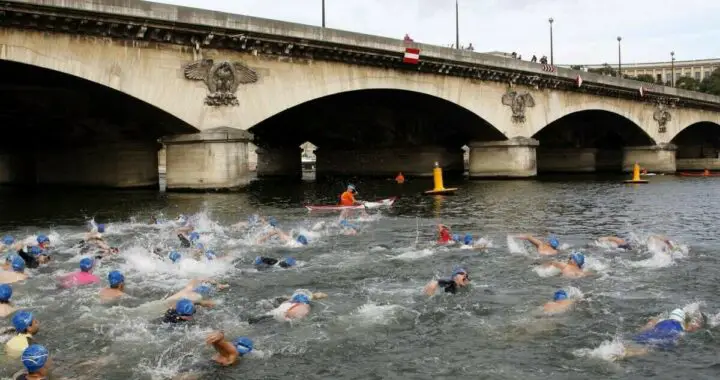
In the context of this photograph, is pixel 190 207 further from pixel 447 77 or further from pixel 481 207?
pixel 447 77

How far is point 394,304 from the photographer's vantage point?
1197 centimetres

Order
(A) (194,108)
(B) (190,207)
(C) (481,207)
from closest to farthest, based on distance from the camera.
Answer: (B) (190,207)
(C) (481,207)
(A) (194,108)

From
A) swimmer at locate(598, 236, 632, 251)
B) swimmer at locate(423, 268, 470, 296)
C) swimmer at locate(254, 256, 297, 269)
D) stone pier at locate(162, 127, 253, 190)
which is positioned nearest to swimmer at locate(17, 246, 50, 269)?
swimmer at locate(254, 256, 297, 269)

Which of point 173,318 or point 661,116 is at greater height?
point 661,116

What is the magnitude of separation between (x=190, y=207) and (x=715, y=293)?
20.4m

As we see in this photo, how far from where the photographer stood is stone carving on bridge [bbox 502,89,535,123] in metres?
47.7

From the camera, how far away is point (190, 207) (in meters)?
27.3

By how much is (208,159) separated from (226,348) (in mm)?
23685

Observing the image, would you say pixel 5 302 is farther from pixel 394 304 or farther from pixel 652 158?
pixel 652 158

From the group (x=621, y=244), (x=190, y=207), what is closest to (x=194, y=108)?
(x=190, y=207)

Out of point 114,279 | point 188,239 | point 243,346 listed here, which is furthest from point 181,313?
point 188,239

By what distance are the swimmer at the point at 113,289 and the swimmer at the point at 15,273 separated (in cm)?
265

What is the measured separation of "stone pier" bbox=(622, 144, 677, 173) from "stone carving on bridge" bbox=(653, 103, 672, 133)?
1.72 metres

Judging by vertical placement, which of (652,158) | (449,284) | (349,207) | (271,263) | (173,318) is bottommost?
(173,318)
